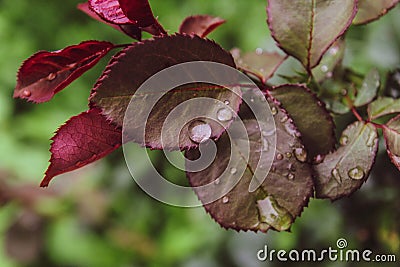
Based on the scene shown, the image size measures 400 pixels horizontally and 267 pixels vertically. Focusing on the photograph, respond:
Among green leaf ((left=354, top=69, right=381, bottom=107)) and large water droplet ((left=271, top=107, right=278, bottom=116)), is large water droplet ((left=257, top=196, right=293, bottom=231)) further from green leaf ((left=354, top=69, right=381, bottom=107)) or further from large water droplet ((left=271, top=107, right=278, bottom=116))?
green leaf ((left=354, top=69, right=381, bottom=107))

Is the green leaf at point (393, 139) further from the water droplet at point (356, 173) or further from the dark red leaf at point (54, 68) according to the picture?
the dark red leaf at point (54, 68)

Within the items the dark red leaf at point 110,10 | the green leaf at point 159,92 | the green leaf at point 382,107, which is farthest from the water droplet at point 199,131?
the green leaf at point 382,107

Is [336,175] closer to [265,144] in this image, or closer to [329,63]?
[265,144]

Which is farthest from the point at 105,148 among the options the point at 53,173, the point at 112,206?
the point at 112,206

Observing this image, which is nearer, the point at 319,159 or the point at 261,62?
the point at 319,159

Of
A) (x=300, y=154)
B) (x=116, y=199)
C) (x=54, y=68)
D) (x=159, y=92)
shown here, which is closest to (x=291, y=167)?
(x=300, y=154)

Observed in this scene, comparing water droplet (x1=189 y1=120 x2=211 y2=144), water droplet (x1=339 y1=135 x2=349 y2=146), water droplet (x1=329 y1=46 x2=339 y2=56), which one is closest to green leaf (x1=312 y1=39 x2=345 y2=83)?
water droplet (x1=329 y1=46 x2=339 y2=56)
